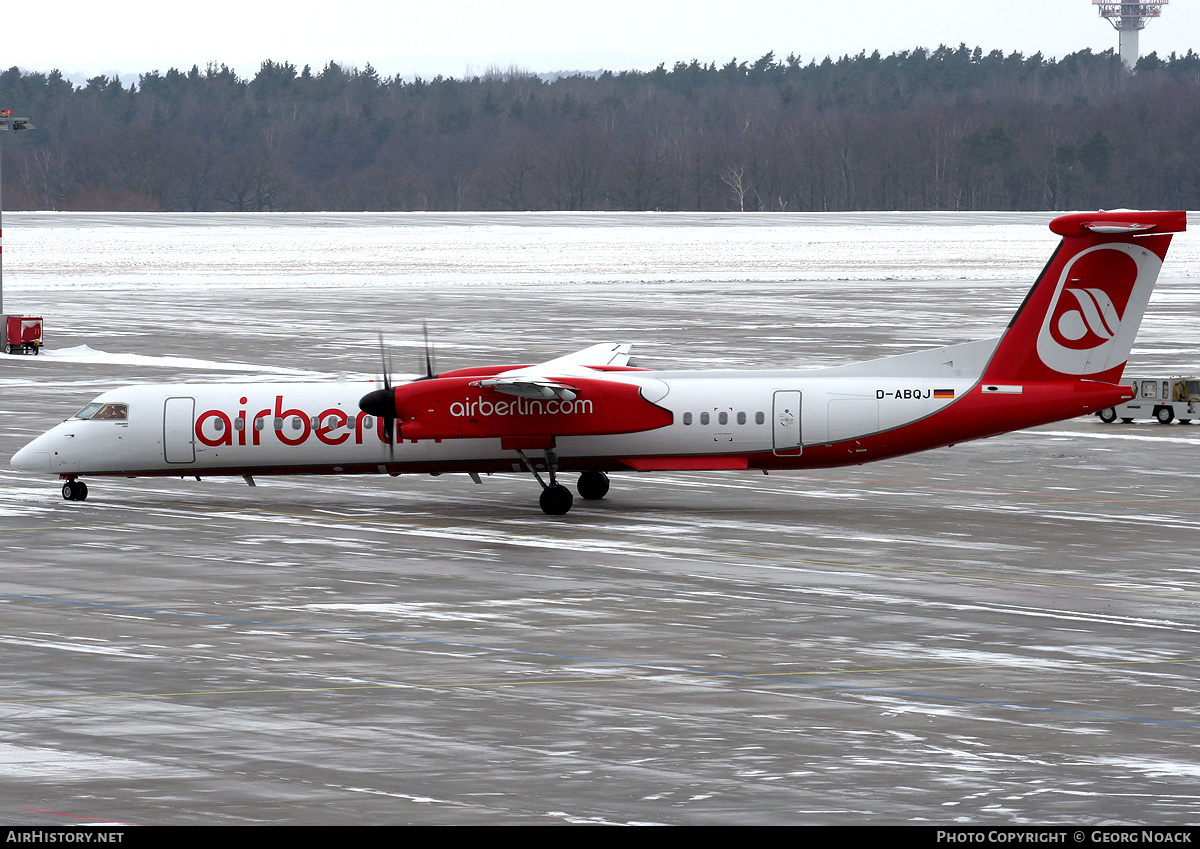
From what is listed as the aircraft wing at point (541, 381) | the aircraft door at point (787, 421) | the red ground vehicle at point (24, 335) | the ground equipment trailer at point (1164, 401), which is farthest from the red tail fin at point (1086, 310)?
the red ground vehicle at point (24, 335)

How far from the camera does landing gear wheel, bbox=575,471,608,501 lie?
3147cm

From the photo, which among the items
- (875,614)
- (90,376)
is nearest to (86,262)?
(90,376)

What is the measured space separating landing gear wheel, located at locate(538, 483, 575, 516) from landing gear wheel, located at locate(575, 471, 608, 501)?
1.86 meters

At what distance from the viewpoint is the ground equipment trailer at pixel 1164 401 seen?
41.3 meters

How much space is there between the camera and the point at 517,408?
2916cm

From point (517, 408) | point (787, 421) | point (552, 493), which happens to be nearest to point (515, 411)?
point (517, 408)

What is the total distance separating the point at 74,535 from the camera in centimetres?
2752

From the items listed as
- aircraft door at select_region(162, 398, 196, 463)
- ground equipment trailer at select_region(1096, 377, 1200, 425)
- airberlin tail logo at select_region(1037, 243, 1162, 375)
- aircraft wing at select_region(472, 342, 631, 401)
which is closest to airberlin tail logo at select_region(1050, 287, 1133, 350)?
airberlin tail logo at select_region(1037, 243, 1162, 375)

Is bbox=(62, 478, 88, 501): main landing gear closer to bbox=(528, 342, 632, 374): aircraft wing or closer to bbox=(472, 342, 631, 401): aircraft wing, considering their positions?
bbox=(472, 342, 631, 401): aircraft wing

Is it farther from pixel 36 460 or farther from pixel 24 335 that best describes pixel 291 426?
Answer: pixel 24 335

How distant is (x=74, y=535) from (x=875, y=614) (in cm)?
1343

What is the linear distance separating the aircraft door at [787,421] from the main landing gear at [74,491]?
12675mm
